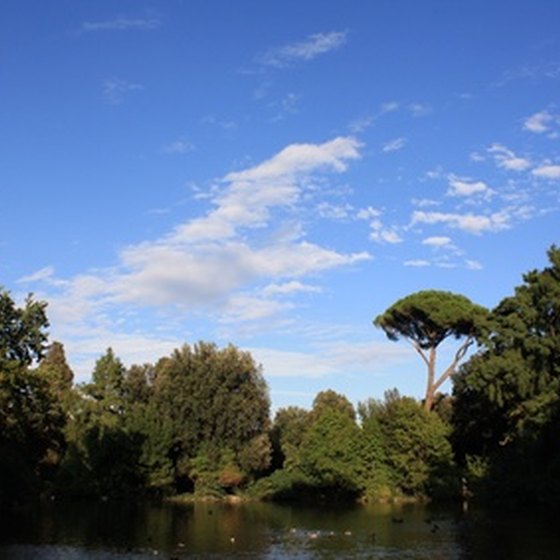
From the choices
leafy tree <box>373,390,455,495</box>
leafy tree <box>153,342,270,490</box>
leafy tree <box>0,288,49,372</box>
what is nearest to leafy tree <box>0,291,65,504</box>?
leafy tree <box>0,288,49,372</box>

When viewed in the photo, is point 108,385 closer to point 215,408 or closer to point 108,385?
point 108,385

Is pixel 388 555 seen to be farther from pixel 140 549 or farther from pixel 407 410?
pixel 407 410

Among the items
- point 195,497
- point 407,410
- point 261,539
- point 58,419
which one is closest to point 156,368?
point 58,419

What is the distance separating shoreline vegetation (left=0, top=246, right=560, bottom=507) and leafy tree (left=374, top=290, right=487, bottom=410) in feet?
0.34

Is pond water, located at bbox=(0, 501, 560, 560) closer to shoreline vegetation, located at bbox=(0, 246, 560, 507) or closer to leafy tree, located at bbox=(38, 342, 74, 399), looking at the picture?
shoreline vegetation, located at bbox=(0, 246, 560, 507)

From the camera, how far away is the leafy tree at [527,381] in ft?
154

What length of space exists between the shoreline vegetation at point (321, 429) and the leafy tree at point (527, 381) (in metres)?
0.12

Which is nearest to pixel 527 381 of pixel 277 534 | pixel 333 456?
pixel 333 456

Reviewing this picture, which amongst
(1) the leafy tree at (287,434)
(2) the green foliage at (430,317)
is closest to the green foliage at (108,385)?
(1) the leafy tree at (287,434)

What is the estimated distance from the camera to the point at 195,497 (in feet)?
200

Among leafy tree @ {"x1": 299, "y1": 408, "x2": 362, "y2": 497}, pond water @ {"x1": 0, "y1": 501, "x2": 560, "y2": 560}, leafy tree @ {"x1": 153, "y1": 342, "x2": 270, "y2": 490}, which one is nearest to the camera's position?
pond water @ {"x1": 0, "y1": 501, "x2": 560, "y2": 560}

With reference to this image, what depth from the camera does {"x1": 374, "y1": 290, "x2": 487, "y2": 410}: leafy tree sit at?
61.2 m

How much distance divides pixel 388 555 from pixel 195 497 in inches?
1426

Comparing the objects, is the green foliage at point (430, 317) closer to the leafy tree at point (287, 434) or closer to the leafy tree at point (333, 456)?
the leafy tree at point (333, 456)
